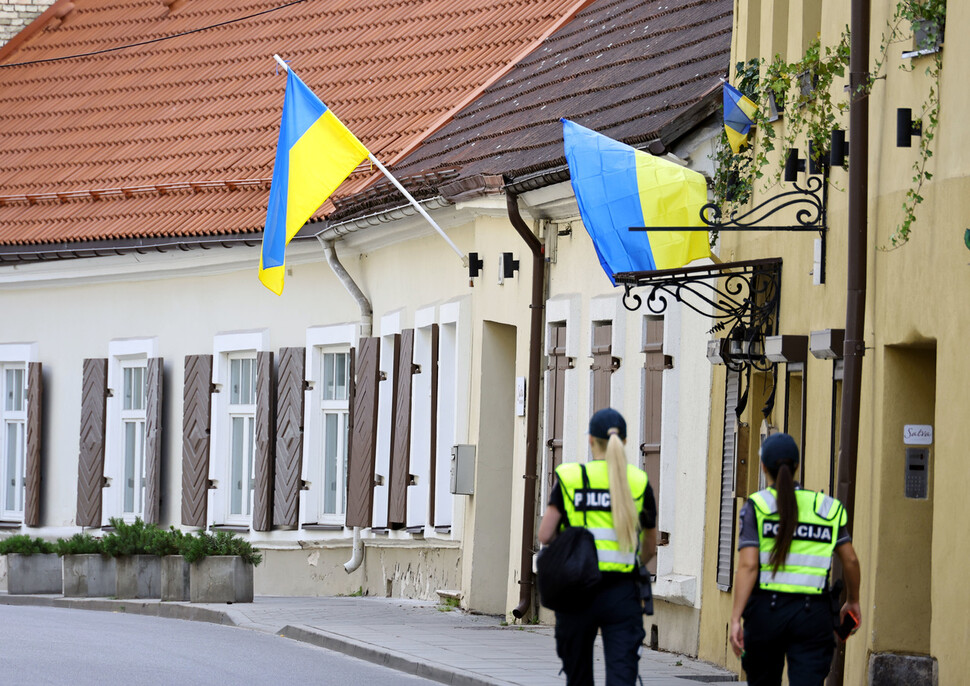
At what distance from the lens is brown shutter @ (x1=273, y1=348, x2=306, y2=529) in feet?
73.0

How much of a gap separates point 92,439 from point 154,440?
1173 millimetres

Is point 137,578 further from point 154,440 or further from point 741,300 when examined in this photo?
point 741,300

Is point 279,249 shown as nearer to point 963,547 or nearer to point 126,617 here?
point 126,617

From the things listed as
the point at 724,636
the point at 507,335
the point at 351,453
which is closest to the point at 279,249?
the point at 507,335

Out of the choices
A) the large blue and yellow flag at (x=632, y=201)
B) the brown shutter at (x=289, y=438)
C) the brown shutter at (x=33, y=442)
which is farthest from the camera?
the brown shutter at (x=33, y=442)

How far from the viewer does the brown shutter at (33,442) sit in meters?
25.2

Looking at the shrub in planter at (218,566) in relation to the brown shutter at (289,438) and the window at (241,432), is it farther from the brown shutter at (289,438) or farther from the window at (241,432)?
the window at (241,432)

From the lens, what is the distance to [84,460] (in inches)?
979

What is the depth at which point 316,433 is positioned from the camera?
73.0 ft

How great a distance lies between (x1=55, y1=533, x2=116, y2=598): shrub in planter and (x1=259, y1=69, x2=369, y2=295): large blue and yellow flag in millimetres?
3520

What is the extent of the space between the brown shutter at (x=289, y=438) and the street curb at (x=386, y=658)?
5740 millimetres

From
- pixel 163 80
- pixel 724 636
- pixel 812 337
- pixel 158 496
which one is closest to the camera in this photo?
pixel 812 337

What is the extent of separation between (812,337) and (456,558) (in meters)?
7.65

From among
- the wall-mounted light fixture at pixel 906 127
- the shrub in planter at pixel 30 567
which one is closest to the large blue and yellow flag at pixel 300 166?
the shrub in planter at pixel 30 567
